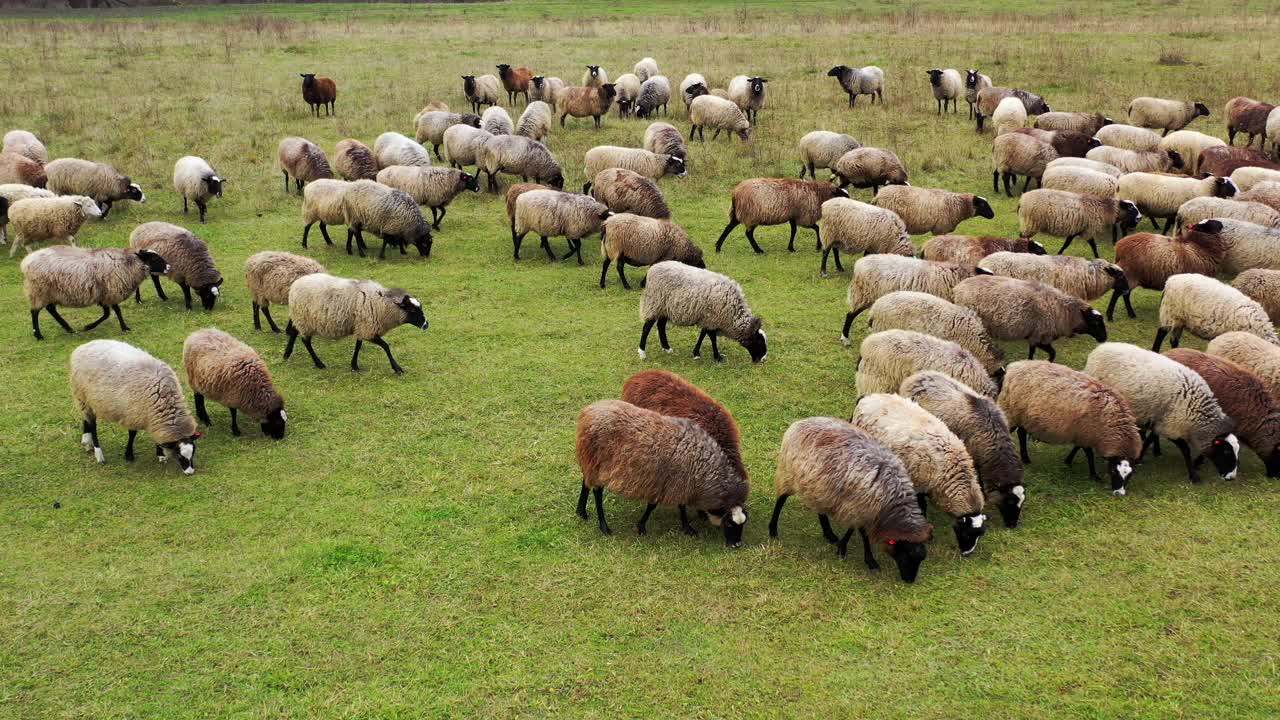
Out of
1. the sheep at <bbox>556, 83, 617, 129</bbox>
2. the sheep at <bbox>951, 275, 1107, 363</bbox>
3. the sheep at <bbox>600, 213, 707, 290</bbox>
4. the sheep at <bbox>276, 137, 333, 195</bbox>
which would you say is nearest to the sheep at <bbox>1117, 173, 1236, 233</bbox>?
the sheep at <bbox>951, 275, 1107, 363</bbox>

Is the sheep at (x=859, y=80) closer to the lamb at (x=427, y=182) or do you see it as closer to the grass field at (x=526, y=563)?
the grass field at (x=526, y=563)

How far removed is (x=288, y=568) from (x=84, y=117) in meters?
22.1

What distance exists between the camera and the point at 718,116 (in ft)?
76.6

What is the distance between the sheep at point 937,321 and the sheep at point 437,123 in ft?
43.5

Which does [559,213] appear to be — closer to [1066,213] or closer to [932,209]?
[932,209]

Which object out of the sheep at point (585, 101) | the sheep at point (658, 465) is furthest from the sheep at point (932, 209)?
the sheep at point (585, 101)

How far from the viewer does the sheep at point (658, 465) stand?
808cm

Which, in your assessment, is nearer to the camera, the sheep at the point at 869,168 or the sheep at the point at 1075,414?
the sheep at the point at 1075,414

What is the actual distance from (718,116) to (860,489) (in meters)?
17.3

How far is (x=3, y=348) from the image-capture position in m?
12.5

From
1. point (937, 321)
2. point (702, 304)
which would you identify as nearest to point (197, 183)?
point (702, 304)

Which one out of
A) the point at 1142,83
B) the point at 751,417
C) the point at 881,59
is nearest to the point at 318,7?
the point at 881,59

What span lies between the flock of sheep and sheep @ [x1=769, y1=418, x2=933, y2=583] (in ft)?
0.08

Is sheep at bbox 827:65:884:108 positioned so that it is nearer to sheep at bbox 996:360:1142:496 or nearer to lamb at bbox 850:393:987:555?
sheep at bbox 996:360:1142:496
